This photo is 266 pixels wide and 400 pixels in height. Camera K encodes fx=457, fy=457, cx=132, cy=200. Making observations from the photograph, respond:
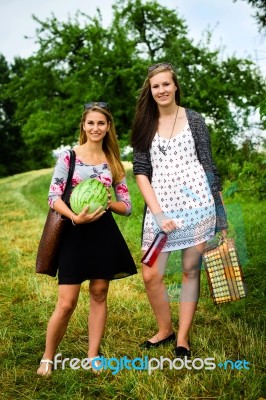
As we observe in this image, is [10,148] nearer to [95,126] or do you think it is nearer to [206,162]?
[95,126]

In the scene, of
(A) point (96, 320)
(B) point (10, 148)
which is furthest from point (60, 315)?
(B) point (10, 148)

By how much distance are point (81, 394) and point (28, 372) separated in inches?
21.6

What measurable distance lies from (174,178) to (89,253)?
2.64ft

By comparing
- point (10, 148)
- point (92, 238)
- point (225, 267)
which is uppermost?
point (10, 148)

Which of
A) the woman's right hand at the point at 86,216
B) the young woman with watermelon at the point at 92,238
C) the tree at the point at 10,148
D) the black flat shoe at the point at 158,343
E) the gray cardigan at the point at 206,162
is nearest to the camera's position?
the woman's right hand at the point at 86,216

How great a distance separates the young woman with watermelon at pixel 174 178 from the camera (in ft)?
10.7

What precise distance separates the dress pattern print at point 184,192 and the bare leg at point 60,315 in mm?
745

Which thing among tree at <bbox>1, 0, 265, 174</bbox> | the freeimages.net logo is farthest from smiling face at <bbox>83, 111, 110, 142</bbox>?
tree at <bbox>1, 0, 265, 174</bbox>

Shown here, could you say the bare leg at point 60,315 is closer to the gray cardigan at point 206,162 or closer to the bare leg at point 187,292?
the bare leg at point 187,292

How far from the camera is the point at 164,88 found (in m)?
3.33

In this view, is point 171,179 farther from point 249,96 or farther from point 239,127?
point 249,96

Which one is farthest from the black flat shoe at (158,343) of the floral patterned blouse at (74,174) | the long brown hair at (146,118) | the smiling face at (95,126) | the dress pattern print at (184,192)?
the smiling face at (95,126)

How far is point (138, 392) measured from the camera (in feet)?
9.61

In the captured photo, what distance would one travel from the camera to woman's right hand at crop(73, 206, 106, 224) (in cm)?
300
